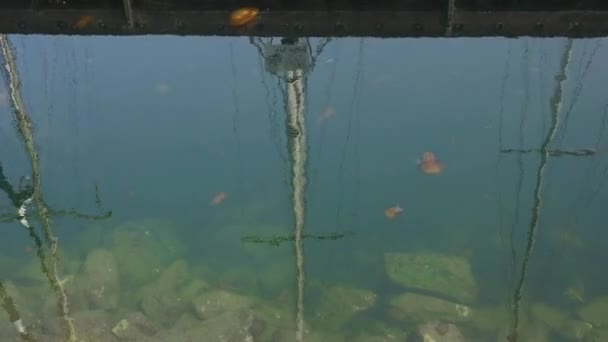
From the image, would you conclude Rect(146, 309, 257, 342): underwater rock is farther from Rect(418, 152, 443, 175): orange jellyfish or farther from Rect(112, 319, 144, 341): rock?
Rect(418, 152, 443, 175): orange jellyfish

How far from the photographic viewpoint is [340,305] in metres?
4.86

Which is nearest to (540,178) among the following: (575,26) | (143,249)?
(575,26)

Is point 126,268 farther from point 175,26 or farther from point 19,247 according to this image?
point 175,26

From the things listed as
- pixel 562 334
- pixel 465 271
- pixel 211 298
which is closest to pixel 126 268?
pixel 211 298

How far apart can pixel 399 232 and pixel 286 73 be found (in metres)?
2.53

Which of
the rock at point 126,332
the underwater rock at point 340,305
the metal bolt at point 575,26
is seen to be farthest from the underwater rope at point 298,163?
the metal bolt at point 575,26

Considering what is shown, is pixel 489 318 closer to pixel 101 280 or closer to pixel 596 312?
pixel 596 312

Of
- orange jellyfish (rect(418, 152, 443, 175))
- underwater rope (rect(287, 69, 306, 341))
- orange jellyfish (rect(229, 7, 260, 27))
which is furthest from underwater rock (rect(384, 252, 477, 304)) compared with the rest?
orange jellyfish (rect(229, 7, 260, 27))

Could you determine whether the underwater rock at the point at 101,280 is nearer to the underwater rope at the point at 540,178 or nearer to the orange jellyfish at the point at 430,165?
the orange jellyfish at the point at 430,165

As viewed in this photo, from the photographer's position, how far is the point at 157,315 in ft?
15.7

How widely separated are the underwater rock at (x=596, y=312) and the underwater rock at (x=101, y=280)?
12.0ft

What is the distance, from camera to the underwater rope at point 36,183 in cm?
484

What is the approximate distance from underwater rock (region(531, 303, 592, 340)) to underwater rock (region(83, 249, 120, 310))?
3.33 metres

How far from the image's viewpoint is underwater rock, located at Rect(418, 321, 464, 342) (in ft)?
14.6
